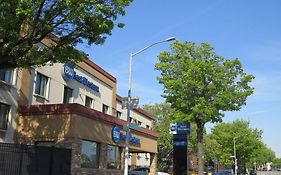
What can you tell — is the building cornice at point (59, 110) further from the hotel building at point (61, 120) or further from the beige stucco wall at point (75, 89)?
the beige stucco wall at point (75, 89)

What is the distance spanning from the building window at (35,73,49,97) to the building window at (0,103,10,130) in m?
3.22

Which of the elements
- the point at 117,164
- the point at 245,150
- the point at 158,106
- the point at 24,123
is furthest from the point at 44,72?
the point at 245,150

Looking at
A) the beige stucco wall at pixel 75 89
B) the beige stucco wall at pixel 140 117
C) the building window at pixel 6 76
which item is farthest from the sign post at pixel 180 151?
the beige stucco wall at pixel 140 117

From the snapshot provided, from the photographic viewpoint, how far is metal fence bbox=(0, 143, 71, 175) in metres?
20.5

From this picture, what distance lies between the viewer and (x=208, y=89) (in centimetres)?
3491

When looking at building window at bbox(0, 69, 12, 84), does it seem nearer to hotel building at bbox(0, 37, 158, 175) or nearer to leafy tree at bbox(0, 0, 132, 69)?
hotel building at bbox(0, 37, 158, 175)

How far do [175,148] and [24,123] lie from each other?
12.2 m

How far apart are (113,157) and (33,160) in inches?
349

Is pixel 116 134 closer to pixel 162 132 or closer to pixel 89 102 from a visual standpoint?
pixel 89 102

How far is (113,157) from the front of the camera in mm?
30016

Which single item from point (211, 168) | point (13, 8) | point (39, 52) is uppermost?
point (13, 8)

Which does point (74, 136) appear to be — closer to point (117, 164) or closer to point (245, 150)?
point (117, 164)

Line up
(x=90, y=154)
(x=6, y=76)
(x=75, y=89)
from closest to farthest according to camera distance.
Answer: (x=6, y=76), (x=90, y=154), (x=75, y=89)

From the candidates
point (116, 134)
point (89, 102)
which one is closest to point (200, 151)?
point (116, 134)
